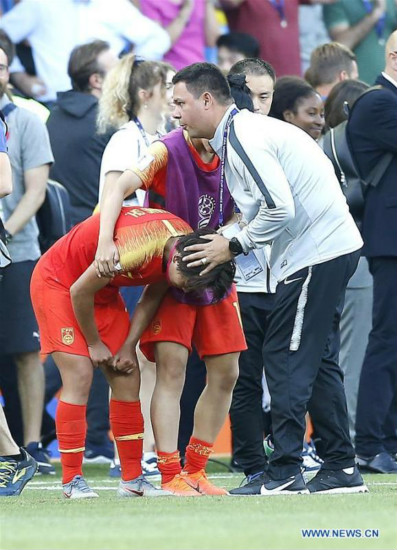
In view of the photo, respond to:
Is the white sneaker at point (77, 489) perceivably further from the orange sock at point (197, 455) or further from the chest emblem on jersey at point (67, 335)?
the chest emblem on jersey at point (67, 335)

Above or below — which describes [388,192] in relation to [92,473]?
above

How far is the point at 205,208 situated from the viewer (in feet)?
20.7

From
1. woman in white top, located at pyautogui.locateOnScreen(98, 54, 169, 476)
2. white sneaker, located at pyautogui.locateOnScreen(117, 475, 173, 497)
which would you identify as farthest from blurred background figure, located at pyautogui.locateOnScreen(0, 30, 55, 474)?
white sneaker, located at pyautogui.locateOnScreen(117, 475, 173, 497)

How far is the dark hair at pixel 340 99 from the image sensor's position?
8.27 meters

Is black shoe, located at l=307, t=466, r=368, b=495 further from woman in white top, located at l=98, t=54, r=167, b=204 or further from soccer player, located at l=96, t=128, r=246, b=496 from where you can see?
woman in white top, located at l=98, t=54, r=167, b=204

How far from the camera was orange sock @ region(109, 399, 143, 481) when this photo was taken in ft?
20.3

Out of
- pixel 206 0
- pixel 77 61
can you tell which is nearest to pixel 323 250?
pixel 77 61

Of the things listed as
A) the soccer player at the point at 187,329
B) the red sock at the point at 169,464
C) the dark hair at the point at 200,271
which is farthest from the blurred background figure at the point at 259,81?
the red sock at the point at 169,464

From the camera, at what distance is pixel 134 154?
7430 mm

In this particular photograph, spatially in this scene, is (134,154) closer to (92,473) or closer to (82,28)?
(92,473)

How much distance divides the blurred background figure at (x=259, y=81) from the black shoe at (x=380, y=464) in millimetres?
2026

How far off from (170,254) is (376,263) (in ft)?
7.12

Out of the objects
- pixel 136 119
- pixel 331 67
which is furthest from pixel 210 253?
pixel 331 67

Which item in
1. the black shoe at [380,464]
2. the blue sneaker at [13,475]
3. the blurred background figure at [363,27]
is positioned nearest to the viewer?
the blue sneaker at [13,475]
